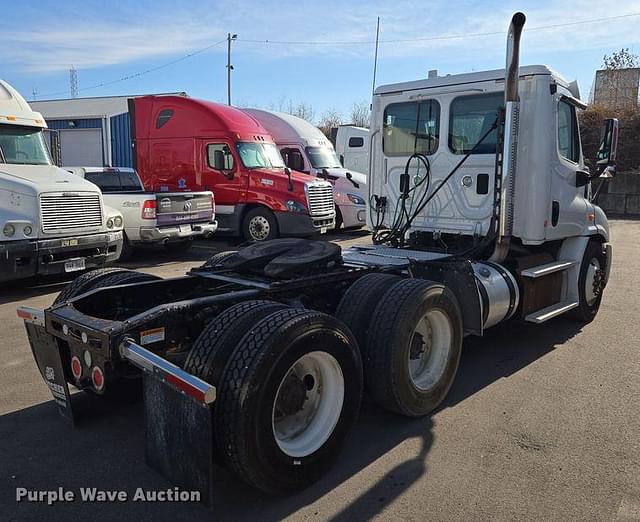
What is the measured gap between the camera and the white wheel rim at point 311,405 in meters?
3.27

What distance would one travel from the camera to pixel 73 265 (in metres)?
8.37

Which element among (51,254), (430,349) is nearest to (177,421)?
(430,349)

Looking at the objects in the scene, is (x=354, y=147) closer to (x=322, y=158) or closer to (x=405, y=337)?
(x=322, y=158)

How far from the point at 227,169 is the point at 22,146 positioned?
5.48 meters

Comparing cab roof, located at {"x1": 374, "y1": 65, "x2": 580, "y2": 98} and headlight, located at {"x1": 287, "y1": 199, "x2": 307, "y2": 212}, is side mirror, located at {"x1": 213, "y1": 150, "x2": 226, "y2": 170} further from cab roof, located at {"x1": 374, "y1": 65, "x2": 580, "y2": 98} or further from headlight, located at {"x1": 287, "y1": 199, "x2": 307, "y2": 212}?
cab roof, located at {"x1": 374, "y1": 65, "x2": 580, "y2": 98}

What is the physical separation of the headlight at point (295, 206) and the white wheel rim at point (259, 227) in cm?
69

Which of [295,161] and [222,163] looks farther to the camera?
[295,161]

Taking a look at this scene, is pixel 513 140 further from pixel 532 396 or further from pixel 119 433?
pixel 119 433

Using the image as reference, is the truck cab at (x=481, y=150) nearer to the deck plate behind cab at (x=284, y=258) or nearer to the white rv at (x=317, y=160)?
the deck plate behind cab at (x=284, y=258)

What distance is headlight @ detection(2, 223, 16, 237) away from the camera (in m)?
7.72

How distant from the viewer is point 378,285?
4211mm

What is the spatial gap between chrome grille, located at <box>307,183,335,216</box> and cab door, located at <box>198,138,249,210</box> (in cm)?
161

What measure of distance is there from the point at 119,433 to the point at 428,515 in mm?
2133

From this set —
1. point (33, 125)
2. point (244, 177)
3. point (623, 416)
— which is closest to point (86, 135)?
point (244, 177)
